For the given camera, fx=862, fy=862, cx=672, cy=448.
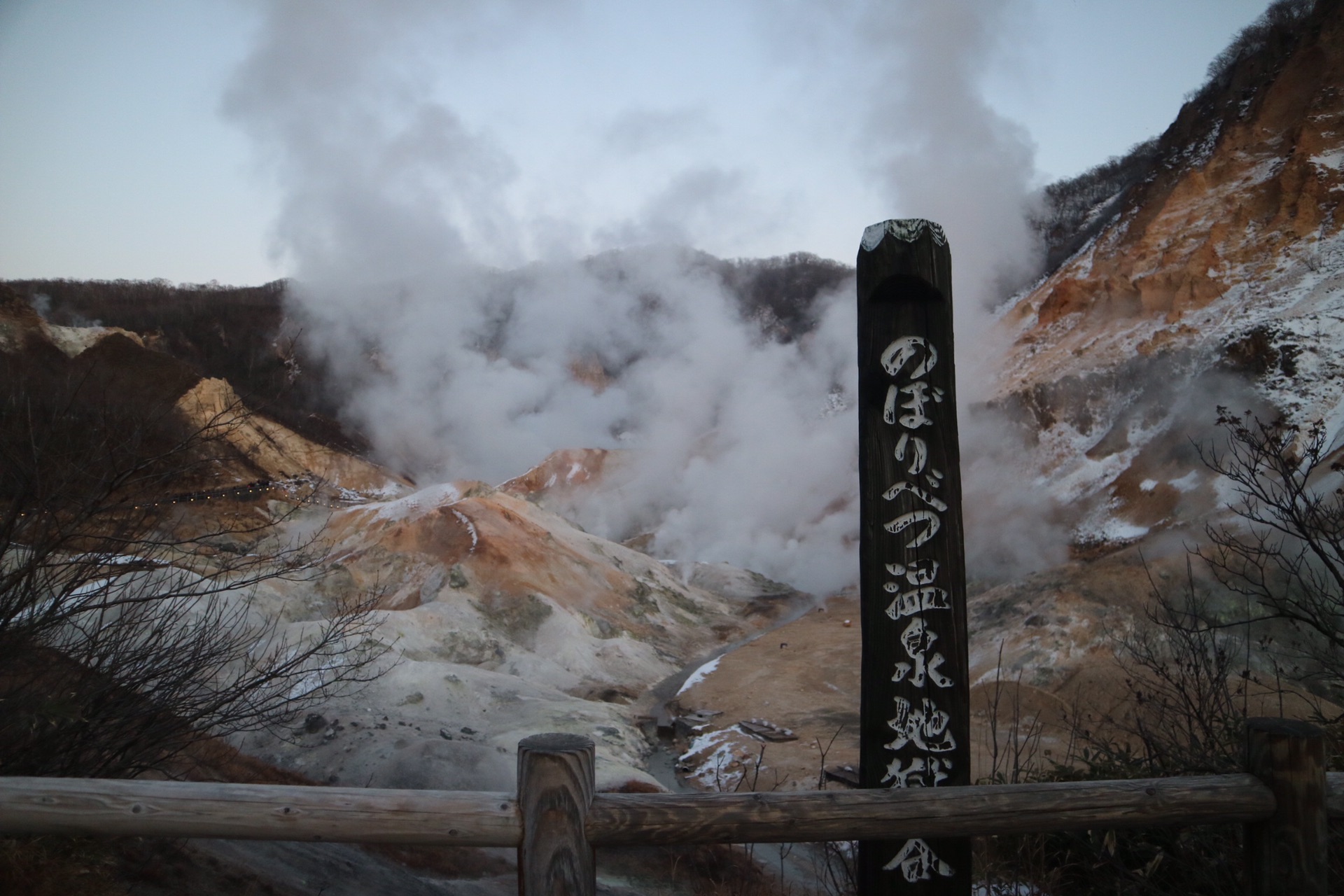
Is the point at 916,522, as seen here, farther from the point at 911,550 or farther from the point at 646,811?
the point at 646,811

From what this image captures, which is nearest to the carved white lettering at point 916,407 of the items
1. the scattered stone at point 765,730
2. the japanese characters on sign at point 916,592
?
the japanese characters on sign at point 916,592

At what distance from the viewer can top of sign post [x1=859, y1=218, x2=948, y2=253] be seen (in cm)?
299

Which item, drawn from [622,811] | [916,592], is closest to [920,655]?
[916,592]

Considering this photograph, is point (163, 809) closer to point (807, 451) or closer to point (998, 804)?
point (998, 804)

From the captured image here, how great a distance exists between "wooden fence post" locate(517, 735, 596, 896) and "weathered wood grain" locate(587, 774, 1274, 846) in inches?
2.5

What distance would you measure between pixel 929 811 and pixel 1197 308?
90.2ft

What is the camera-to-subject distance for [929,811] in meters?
2.33

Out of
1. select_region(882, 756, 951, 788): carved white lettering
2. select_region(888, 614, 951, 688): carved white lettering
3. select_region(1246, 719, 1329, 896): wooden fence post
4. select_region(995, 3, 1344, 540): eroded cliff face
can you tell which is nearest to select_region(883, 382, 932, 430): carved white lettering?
select_region(888, 614, 951, 688): carved white lettering

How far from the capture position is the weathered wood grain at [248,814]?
2199 millimetres

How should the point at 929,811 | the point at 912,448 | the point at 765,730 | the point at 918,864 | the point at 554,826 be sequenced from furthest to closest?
the point at 765,730 < the point at 912,448 < the point at 918,864 < the point at 929,811 < the point at 554,826

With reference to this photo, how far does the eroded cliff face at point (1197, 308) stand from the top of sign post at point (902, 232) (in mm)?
19586

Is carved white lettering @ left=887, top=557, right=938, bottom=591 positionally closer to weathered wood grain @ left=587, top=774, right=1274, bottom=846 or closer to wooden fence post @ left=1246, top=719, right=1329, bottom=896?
weathered wood grain @ left=587, top=774, right=1274, bottom=846

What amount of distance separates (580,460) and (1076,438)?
2537 cm

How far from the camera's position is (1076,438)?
2673cm
